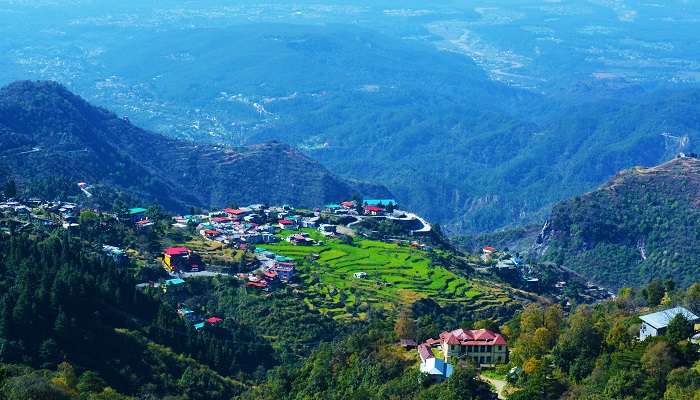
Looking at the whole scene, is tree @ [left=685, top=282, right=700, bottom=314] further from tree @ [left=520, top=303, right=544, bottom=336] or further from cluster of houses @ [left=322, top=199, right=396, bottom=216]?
cluster of houses @ [left=322, top=199, right=396, bottom=216]

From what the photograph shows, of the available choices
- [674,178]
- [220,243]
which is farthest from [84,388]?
[674,178]

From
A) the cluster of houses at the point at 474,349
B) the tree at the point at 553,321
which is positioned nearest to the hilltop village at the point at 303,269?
the tree at the point at 553,321

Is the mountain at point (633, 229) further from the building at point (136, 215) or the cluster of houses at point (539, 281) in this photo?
the building at point (136, 215)

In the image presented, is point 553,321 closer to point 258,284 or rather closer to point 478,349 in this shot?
point 478,349

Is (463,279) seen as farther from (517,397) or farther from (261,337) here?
(517,397)

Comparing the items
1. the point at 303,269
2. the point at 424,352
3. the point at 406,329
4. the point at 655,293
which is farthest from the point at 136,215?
the point at 424,352

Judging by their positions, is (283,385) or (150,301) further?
(150,301)
